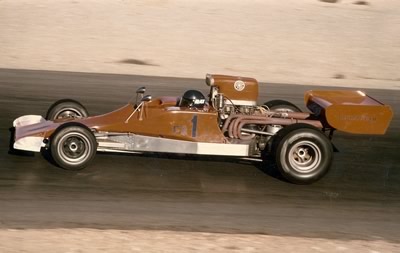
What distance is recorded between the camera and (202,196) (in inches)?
341

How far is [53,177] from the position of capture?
8.98 metres

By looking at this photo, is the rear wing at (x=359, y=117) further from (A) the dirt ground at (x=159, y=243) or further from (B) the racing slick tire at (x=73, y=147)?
(B) the racing slick tire at (x=73, y=147)

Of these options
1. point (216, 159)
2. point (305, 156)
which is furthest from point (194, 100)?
point (305, 156)

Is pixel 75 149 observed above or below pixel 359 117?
below

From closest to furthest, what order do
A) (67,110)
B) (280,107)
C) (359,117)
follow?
(359,117), (67,110), (280,107)

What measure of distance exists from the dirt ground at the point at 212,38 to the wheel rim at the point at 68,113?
416 inches

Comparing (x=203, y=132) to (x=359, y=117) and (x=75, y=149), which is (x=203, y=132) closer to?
(x=75, y=149)

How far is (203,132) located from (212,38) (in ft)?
65.2

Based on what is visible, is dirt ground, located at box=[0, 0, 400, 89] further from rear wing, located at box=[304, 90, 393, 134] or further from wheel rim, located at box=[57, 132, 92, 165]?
wheel rim, located at box=[57, 132, 92, 165]

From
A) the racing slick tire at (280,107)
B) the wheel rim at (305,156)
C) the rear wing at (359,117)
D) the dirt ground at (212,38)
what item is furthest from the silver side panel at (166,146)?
the dirt ground at (212,38)

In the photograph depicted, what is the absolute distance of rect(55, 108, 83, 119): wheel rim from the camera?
1068cm

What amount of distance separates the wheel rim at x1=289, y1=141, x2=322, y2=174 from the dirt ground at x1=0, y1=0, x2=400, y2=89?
12.0 meters

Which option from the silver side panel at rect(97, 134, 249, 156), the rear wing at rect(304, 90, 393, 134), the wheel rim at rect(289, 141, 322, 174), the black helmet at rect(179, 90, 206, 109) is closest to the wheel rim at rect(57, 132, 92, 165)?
the silver side panel at rect(97, 134, 249, 156)

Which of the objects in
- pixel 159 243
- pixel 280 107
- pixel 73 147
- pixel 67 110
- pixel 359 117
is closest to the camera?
pixel 159 243
